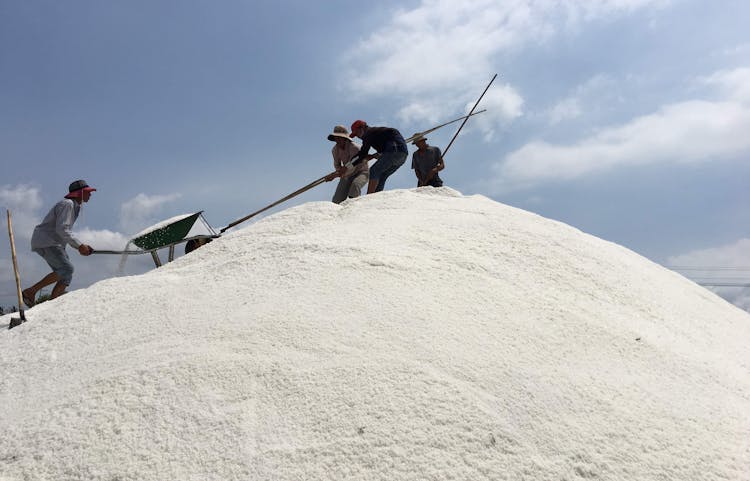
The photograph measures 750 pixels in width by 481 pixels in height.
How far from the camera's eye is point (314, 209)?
4.68m

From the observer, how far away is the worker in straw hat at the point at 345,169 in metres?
6.02

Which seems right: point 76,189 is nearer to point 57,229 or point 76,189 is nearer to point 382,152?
point 57,229

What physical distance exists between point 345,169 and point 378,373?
13.7ft

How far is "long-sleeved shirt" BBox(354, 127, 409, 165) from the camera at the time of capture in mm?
6016

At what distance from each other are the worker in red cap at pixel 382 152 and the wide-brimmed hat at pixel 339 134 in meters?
0.20

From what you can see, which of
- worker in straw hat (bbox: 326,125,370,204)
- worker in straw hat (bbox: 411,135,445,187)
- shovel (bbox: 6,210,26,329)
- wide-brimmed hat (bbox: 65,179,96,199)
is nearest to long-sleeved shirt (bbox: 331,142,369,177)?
worker in straw hat (bbox: 326,125,370,204)

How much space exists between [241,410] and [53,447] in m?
0.65

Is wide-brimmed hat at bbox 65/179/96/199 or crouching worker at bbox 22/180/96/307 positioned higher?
wide-brimmed hat at bbox 65/179/96/199

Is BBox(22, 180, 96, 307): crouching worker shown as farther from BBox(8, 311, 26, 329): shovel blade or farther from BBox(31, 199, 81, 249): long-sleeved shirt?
BBox(8, 311, 26, 329): shovel blade

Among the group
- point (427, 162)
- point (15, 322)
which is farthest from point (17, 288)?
point (427, 162)

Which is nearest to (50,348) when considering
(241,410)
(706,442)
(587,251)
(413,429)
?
(241,410)

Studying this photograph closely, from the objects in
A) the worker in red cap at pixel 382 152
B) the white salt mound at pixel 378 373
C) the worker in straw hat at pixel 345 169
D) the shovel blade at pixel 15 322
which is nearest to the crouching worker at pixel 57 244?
the shovel blade at pixel 15 322

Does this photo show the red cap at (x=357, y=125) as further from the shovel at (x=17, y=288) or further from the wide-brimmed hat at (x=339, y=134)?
the shovel at (x=17, y=288)

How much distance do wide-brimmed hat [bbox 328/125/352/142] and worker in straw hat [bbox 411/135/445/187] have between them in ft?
3.96
